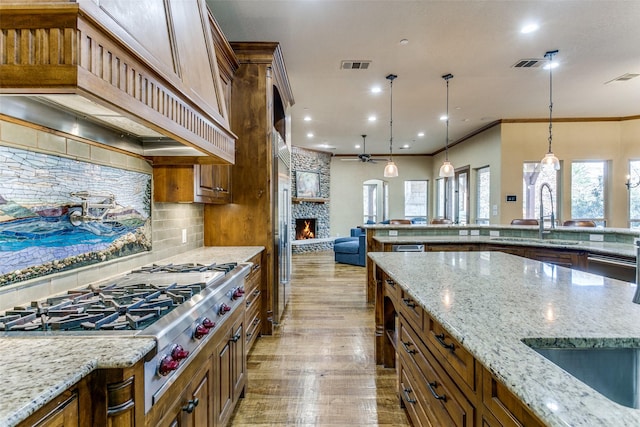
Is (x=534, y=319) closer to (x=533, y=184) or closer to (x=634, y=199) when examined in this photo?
(x=533, y=184)

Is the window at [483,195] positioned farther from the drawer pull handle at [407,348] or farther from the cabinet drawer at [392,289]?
the drawer pull handle at [407,348]

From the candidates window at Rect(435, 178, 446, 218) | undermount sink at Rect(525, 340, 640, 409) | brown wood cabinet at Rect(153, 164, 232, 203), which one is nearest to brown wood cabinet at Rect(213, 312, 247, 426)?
brown wood cabinet at Rect(153, 164, 232, 203)

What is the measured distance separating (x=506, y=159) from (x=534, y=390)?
262 inches

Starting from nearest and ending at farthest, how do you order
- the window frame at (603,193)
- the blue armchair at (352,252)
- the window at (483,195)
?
the window frame at (603,193)
the blue armchair at (352,252)
the window at (483,195)

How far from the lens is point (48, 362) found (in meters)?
0.83

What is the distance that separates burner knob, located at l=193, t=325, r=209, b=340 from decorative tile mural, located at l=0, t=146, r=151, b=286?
0.74m

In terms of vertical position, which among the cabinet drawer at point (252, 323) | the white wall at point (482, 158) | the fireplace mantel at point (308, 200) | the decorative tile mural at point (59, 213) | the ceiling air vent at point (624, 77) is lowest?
the cabinet drawer at point (252, 323)

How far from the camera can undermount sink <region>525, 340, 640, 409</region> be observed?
958mm

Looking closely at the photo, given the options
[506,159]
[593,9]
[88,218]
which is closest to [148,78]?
[88,218]

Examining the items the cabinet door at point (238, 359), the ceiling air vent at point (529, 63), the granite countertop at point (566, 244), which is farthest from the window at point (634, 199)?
the cabinet door at point (238, 359)

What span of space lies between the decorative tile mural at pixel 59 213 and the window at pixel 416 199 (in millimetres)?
9588

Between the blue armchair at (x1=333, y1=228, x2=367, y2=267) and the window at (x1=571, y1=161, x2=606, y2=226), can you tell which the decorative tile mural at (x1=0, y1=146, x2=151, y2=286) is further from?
the window at (x1=571, y1=161, x2=606, y2=226)

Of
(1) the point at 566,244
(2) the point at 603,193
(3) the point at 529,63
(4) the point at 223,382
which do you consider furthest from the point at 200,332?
(2) the point at 603,193

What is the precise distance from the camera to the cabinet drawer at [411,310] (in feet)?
4.87
